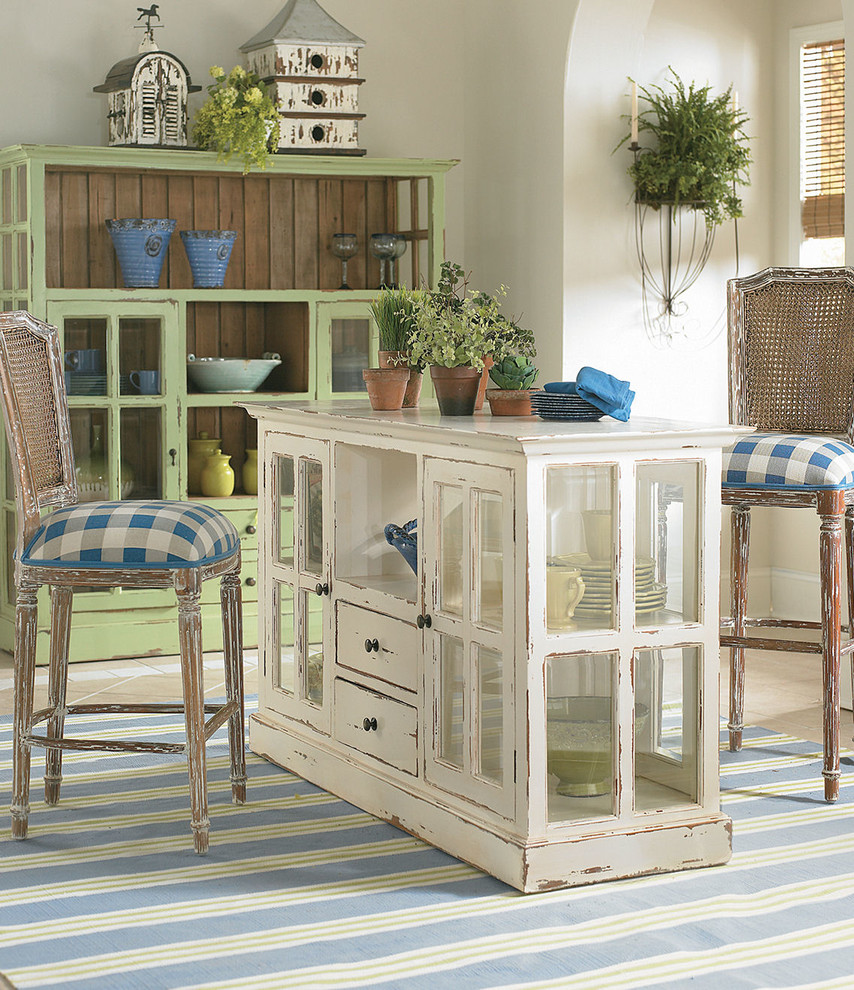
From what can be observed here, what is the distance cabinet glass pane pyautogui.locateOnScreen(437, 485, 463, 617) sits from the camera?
2941 millimetres

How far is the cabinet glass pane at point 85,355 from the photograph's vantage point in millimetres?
4922

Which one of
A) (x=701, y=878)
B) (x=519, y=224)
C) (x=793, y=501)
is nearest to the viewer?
(x=701, y=878)

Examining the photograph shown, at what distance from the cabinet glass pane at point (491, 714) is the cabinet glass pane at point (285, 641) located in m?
0.86

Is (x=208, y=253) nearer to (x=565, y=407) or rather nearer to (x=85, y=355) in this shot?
(x=85, y=355)

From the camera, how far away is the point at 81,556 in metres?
3.08

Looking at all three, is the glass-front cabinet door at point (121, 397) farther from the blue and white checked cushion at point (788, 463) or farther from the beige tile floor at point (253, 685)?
the blue and white checked cushion at point (788, 463)

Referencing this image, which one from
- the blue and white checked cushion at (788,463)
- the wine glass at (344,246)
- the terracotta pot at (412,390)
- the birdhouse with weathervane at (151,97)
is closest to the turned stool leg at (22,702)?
the terracotta pot at (412,390)

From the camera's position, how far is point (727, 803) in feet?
11.1

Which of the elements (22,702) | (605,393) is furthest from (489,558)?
(22,702)

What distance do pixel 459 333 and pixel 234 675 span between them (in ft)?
3.23

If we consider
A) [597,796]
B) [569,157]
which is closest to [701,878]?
[597,796]

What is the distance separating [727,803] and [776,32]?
3.54 meters

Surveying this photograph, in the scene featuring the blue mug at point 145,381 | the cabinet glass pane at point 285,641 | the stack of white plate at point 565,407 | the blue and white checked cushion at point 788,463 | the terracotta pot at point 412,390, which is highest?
the blue mug at point 145,381

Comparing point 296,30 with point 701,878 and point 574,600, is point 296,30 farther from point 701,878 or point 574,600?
point 701,878
